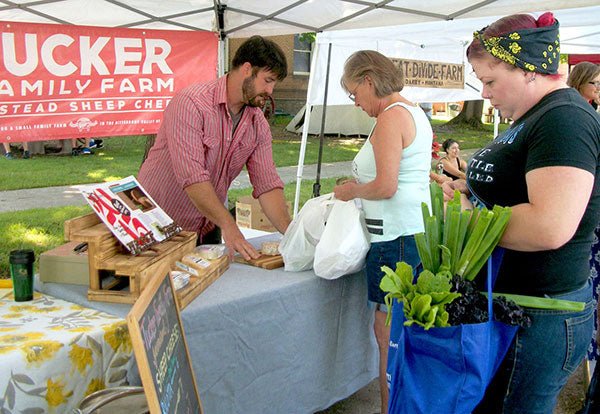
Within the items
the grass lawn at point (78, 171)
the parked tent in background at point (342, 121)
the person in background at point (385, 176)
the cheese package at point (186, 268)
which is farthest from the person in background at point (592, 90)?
the parked tent in background at point (342, 121)

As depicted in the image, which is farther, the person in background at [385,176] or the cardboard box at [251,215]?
the cardboard box at [251,215]

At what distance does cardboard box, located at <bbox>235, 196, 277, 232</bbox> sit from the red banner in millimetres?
914

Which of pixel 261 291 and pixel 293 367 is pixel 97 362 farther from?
pixel 293 367

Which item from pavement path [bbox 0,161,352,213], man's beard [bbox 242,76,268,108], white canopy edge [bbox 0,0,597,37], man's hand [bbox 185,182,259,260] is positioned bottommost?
pavement path [bbox 0,161,352,213]

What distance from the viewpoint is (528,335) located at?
144cm

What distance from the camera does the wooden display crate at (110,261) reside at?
1855 mm

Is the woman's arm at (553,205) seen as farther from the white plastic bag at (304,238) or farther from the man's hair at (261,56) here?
the man's hair at (261,56)

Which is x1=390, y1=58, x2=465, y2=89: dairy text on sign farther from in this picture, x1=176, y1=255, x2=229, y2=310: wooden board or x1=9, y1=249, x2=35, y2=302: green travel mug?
x1=9, y1=249, x2=35, y2=302: green travel mug

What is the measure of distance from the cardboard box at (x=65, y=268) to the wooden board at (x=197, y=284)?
368mm

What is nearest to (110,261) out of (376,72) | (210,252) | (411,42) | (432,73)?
(210,252)

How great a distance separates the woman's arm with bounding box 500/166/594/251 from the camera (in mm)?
1287

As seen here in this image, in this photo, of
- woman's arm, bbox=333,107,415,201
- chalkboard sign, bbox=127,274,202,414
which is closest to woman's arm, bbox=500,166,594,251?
chalkboard sign, bbox=127,274,202,414

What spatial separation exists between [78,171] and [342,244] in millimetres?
8105

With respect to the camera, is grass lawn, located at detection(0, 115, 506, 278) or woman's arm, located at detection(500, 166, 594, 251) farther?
grass lawn, located at detection(0, 115, 506, 278)
